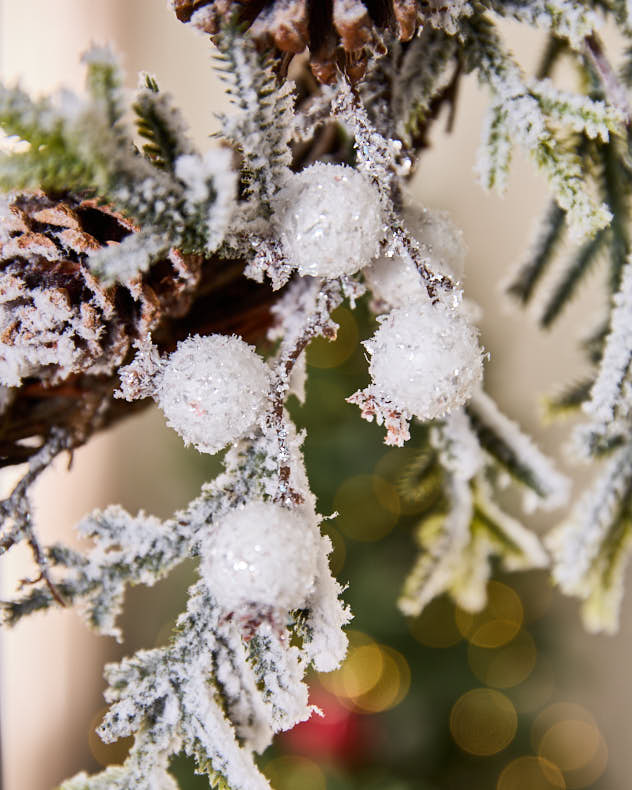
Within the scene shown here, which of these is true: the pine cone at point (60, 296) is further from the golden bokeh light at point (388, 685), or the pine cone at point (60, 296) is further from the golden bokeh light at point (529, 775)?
the golden bokeh light at point (529, 775)

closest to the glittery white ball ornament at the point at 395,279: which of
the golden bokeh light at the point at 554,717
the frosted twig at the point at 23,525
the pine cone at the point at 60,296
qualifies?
the pine cone at the point at 60,296

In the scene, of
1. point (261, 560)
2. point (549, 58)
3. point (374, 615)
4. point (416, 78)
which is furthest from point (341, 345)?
point (261, 560)

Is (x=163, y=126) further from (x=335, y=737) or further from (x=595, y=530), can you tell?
(x=335, y=737)

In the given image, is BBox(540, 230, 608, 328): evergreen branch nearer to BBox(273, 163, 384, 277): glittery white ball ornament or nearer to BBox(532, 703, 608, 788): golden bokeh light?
BBox(273, 163, 384, 277): glittery white ball ornament

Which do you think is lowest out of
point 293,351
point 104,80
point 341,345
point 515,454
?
point 341,345

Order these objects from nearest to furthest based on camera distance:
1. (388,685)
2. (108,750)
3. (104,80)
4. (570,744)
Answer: (104,80) < (388,685) < (570,744) < (108,750)

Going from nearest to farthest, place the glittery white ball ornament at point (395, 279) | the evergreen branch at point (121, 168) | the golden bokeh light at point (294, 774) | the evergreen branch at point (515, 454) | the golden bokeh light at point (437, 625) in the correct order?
the evergreen branch at point (121, 168), the glittery white ball ornament at point (395, 279), the evergreen branch at point (515, 454), the golden bokeh light at point (294, 774), the golden bokeh light at point (437, 625)

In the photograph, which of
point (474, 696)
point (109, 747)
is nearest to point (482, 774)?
point (474, 696)
